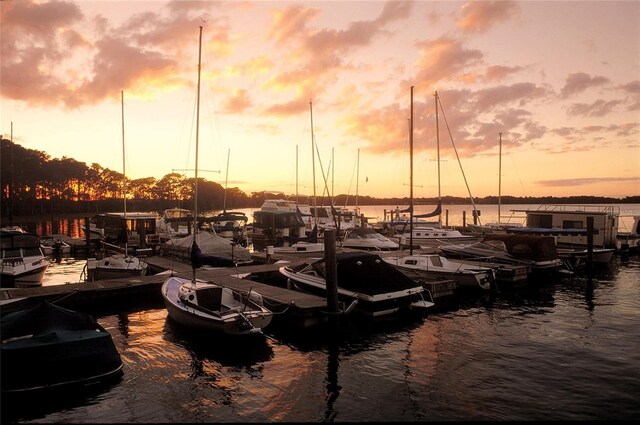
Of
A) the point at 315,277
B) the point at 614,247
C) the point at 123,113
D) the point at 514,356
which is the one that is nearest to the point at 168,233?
the point at 123,113

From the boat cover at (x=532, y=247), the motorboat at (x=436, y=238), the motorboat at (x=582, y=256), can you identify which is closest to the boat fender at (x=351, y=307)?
the boat cover at (x=532, y=247)

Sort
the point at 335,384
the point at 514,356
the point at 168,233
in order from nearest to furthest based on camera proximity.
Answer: the point at 335,384, the point at 514,356, the point at 168,233

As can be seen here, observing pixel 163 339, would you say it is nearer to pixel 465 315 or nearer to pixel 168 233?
pixel 465 315

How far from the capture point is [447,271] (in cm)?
2527

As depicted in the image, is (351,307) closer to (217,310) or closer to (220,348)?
(217,310)

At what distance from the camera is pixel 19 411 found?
10648 mm

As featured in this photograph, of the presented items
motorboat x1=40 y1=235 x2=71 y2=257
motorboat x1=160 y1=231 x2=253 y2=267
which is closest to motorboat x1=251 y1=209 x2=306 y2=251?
motorboat x1=160 y1=231 x2=253 y2=267

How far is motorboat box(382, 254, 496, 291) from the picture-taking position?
974 inches

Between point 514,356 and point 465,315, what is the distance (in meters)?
5.83

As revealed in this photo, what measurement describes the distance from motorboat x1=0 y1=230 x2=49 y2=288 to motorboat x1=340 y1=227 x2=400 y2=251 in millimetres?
22419

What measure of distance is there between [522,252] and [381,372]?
20414 millimetres

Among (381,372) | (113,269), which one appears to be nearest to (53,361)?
(381,372)

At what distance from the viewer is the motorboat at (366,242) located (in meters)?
37.7

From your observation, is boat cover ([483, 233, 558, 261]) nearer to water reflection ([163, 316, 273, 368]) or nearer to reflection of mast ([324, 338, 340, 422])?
reflection of mast ([324, 338, 340, 422])
